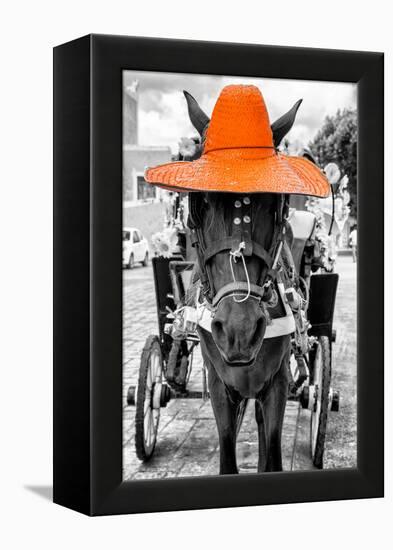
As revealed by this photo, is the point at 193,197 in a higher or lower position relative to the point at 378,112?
lower

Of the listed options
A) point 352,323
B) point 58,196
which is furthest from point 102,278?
point 352,323

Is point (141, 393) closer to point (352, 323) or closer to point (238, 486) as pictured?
point (238, 486)

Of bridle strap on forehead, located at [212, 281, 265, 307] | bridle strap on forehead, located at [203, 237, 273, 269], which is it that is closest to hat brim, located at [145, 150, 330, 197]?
bridle strap on forehead, located at [203, 237, 273, 269]

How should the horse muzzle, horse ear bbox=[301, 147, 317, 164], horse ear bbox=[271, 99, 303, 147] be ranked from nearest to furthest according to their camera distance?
the horse muzzle
horse ear bbox=[271, 99, 303, 147]
horse ear bbox=[301, 147, 317, 164]

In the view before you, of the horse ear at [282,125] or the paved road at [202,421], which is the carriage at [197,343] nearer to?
the paved road at [202,421]

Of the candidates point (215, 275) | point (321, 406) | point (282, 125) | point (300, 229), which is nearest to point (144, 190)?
point (215, 275)

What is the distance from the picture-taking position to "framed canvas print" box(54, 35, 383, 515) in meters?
8.69

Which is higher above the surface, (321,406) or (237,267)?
(237,267)

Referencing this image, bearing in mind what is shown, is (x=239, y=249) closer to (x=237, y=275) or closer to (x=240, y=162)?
(x=237, y=275)

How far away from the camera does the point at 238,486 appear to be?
918 centimetres

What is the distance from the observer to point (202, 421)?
9.26 metres

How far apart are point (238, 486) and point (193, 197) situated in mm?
A: 1930

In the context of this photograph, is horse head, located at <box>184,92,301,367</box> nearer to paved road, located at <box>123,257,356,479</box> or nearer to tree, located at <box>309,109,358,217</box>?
paved road, located at <box>123,257,356,479</box>

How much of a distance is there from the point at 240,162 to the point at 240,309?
989 millimetres
